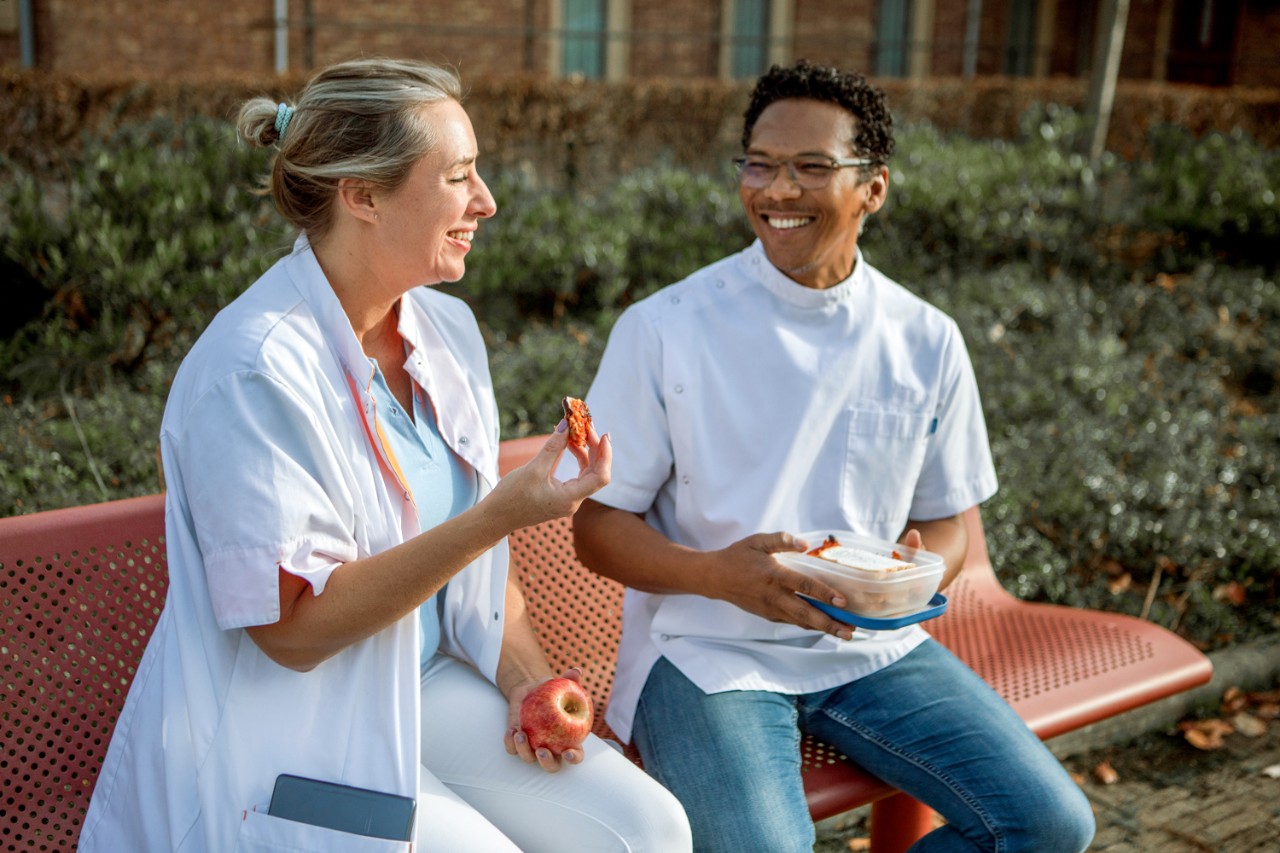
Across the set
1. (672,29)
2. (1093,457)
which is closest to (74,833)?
(1093,457)

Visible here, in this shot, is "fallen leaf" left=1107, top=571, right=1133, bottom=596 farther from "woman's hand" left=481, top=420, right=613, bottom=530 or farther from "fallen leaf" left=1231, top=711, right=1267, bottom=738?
"woman's hand" left=481, top=420, right=613, bottom=530

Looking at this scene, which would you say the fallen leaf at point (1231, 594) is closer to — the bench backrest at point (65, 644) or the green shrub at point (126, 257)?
the bench backrest at point (65, 644)

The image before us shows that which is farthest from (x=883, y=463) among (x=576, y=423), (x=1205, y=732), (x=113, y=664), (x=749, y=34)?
(x=749, y=34)

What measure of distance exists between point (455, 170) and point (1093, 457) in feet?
11.2

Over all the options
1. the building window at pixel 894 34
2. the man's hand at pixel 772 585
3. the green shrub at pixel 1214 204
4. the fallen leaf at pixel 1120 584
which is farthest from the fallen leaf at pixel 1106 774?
the building window at pixel 894 34

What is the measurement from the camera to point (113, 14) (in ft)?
36.8

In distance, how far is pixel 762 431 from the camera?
2.71 m

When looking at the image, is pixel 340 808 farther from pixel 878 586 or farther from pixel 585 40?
pixel 585 40

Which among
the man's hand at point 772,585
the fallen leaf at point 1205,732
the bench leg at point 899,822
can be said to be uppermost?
the man's hand at point 772,585

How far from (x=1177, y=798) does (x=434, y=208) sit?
2.81 metres

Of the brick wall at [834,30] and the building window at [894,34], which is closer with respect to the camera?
the brick wall at [834,30]

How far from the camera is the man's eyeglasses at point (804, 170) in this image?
2777 millimetres

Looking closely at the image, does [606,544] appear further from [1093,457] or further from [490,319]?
[490,319]

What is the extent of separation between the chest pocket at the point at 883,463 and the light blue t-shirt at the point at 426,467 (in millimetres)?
833
